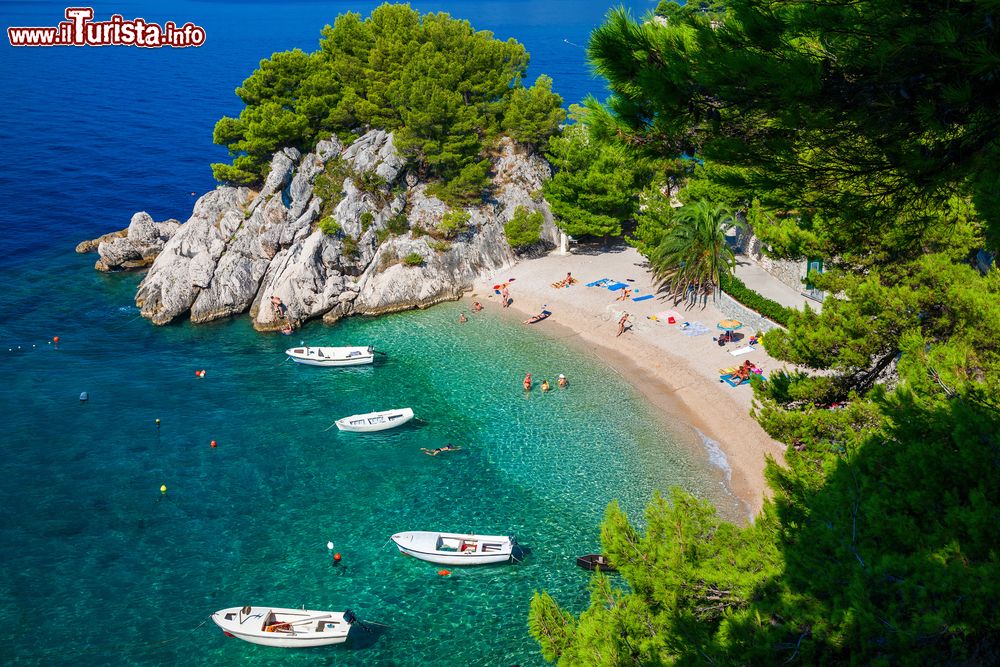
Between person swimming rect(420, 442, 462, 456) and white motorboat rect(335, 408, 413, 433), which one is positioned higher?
white motorboat rect(335, 408, 413, 433)

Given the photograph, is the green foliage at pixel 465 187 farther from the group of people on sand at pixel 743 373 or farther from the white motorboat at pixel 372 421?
the group of people on sand at pixel 743 373

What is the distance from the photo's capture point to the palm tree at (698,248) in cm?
4200

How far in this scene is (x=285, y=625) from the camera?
76.1 feet

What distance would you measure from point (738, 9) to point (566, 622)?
12.5 metres

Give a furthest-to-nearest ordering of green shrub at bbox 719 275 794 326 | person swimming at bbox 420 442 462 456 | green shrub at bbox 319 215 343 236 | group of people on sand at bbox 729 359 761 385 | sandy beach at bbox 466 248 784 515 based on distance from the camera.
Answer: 1. green shrub at bbox 319 215 343 236
2. green shrub at bbox 719 275 794 326
3. group of people on sand at bbox 729 359 761 385
4. person swimming at bbox 420 442 462 456
5. sandy beach at bbox 466 248 784 515

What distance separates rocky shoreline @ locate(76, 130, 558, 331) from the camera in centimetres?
4844

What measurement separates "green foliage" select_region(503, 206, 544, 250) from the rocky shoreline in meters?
1.49

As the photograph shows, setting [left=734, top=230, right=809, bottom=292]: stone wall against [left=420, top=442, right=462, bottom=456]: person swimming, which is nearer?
[left=420, top=442, right=462, bottom=456]: person swimming

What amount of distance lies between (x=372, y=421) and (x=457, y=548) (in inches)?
420

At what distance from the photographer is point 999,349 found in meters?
15.2

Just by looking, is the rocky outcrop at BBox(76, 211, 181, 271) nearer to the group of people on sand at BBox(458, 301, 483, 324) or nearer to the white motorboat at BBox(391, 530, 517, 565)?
the group of people on sand at BBox(458, 301, 483, 324)

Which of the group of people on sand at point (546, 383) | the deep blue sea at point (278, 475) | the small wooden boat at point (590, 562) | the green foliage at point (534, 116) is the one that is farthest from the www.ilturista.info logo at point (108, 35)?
the small wooden boat at point (590, 562)

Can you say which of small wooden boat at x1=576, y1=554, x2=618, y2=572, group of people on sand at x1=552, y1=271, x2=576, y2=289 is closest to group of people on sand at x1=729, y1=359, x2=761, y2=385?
small wooden boat at x1=576, y1=554, x2=618, y2=572

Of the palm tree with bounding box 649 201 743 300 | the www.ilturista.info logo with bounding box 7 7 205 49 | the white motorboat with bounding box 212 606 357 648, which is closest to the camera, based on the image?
the white motorboat with bounding box 212 606 357 648
